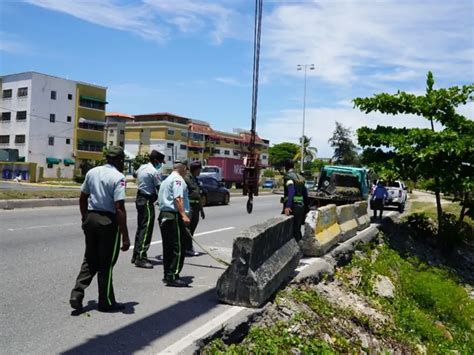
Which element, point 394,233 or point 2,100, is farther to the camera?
point 2,100

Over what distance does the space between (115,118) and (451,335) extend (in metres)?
89.7

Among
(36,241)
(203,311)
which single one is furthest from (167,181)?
(36,241)

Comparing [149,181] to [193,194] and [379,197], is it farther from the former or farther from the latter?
[379,197]

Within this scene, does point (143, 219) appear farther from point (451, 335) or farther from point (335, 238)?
point (451, 335)

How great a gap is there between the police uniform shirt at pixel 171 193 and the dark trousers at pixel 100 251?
1.43 m

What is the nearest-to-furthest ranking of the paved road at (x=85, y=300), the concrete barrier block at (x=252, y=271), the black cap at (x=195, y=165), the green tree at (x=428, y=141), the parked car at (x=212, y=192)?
the paved road at (x=85, y=300) < the concrete barrier block at (x=252, y=271) < the black cap at (x=195, y=165) < the green tree at (x=428, y=141) < the parked car at (x=212, y=192)

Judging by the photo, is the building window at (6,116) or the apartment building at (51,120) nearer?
the apartment building at (51,120)

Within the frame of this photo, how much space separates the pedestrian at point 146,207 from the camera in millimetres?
8227

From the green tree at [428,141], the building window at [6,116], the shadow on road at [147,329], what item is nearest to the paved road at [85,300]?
the shadow on road at [147,329]

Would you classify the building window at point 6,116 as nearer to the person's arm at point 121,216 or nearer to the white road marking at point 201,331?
the person's arm at point 121,216

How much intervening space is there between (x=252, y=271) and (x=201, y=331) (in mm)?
1214

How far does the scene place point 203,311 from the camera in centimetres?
581

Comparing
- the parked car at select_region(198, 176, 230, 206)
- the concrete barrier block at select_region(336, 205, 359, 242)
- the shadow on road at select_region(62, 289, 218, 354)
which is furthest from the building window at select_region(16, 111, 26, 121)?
the shadow on road at select_region(62, 289, 218, 354)

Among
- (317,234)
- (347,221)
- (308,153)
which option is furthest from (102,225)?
(308,153)
